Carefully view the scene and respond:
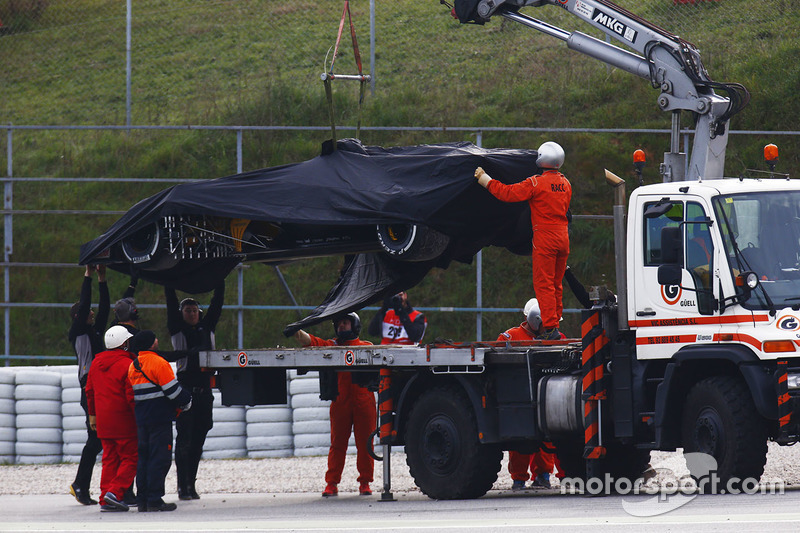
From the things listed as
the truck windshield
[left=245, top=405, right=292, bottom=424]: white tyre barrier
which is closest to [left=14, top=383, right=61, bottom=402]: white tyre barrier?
[left=245, top=405, right=292, bottom=424]: white tyre barrier

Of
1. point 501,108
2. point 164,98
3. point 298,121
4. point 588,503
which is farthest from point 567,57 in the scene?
point 588,503

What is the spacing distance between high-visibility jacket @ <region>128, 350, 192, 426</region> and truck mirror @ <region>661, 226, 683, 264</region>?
15.4 feet

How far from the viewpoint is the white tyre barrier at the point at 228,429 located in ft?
57.9

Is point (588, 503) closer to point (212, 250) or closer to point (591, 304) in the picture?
point (591, 304)

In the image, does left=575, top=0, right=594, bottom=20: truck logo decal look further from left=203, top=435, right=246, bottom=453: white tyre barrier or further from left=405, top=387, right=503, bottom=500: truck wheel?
left=203, top=435, right=246, bottom=453: white tyre barrier

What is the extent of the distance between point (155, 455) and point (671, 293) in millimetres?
4999

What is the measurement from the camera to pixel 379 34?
24.9 metres

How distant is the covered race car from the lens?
12086mm

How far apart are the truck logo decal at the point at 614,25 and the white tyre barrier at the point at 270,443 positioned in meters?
7.17

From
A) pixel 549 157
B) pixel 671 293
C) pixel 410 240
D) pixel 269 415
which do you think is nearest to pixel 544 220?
pixel 549 157

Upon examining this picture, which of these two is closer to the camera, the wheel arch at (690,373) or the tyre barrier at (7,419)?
the wheel arch at (690,373)

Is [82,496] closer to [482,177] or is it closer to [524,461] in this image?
[524,461]

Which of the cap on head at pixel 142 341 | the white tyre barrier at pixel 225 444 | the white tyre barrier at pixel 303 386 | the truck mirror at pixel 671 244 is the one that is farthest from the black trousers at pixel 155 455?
the white tyre barrier at pixel 303 386

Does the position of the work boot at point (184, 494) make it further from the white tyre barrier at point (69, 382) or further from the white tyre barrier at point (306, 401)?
the white tyre barrier at point (69, 382)
